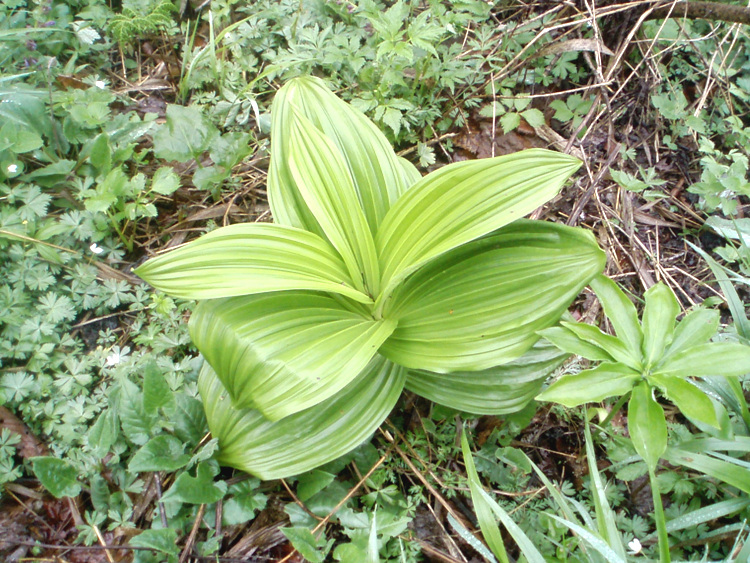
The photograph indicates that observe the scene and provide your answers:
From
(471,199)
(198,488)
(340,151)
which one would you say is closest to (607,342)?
(471,199)

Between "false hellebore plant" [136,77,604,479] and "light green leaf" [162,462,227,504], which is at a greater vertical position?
"false hellebore plant" [136,77,604,479]

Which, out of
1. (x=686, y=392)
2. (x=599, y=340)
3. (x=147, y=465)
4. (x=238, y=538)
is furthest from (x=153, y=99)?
(x=686, y=392)

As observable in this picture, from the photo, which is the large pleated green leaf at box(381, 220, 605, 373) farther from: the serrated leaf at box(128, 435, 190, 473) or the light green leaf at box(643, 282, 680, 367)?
the serrated leaf at box(128, 435, 190, 473)

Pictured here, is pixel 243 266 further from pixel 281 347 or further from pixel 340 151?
pixel 340 151

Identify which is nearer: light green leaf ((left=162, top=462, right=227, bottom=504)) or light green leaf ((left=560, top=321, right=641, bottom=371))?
light green leaf ((left=560, top=321, right=641, bottom=371))

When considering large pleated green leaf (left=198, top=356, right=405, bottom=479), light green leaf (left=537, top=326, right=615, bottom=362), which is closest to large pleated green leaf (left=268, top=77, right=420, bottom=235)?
large pleated green leaf (left=198, top=356, right=405, bottom=479)
